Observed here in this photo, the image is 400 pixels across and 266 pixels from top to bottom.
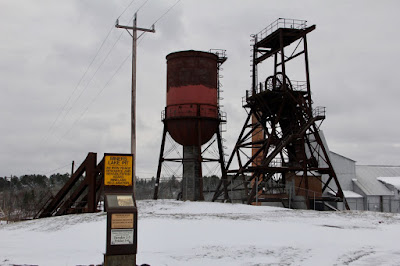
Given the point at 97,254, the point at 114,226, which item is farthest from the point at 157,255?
the point at 114,226

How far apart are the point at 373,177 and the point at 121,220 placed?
1935 inches

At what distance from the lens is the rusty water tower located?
37812 millimetres

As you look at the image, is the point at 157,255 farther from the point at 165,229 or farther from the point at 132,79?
the point at 132,79

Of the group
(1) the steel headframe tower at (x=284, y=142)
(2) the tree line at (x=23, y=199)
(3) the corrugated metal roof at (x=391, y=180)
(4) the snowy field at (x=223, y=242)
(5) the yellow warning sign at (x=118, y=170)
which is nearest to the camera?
(5) the yellow warning sign at (x=118, y=170)

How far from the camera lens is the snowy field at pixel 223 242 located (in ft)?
40.9

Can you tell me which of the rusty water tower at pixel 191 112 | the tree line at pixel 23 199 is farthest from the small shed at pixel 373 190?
the tree line at pixel 23 199

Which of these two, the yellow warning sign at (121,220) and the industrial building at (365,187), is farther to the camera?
the industrial building at (365,187)

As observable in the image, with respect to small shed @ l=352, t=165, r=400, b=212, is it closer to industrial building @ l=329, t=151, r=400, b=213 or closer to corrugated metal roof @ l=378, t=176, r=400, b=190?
industrial building @ l=329, t=151, r=400, b=213

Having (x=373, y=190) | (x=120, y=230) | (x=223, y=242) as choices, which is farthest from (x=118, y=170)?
(x=373, y=190)

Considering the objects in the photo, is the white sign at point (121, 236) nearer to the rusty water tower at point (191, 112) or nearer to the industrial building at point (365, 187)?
the rusty water tower at point (191, 112)

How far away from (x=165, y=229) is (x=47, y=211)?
18687 mm

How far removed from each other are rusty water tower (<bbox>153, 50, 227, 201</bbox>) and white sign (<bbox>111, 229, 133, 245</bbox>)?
26.9m

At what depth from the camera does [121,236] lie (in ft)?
33.9

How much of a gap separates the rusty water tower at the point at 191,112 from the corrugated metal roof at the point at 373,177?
19.8 m
